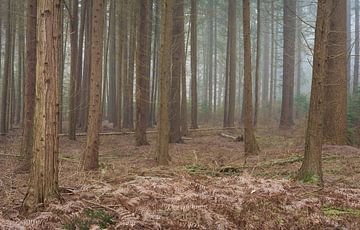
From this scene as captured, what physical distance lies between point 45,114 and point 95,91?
4.52m

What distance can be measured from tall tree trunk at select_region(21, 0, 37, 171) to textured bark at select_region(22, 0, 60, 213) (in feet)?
15.2

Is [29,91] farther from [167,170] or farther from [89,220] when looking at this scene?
[89,220]

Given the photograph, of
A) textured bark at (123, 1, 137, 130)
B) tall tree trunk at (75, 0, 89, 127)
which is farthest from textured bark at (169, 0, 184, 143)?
tall tree trunk at (75, 0, 89, 127)

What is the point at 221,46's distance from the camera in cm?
4169

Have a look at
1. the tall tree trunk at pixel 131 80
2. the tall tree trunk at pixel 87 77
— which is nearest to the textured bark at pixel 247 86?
the tall tree trunk at pixel 131 80

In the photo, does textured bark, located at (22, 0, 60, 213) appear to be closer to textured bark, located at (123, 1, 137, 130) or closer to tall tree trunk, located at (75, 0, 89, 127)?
textured bark, located at (123, 1, 137, 130)

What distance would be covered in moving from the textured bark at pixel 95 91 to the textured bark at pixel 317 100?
5023mm

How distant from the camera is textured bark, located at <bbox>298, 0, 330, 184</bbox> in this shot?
24.5 feet

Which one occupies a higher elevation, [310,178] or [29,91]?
[29,91]

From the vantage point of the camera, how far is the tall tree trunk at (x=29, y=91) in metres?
10.2

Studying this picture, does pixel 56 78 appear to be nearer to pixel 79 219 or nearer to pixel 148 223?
pixel 79 219

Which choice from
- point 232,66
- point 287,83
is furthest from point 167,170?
point 232,66

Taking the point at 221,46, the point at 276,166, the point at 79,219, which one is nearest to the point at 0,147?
the point at 276,166

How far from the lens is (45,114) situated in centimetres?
562
